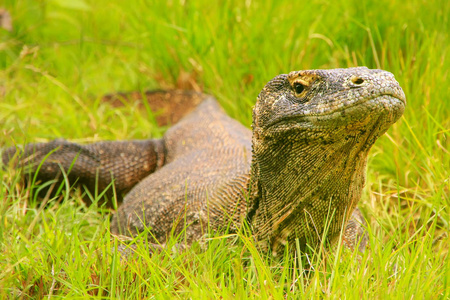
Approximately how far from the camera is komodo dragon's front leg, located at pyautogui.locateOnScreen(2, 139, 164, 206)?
4.48 m

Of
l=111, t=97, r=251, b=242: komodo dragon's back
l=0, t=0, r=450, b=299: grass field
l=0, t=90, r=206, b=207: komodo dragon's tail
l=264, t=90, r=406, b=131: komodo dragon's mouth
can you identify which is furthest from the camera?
l=0, t=90, r=206, b=207: komodo dragon's tail

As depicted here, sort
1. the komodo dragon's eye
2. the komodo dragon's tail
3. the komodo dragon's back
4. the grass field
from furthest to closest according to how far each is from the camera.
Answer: the komodo dragon's tail < the komodo dragon's back < the komodo dragon's eye < the grass field

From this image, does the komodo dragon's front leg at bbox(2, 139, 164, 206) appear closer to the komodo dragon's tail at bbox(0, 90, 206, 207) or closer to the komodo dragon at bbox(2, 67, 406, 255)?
the komodo dragon's tail at bbox(0, 90, 206, 207)

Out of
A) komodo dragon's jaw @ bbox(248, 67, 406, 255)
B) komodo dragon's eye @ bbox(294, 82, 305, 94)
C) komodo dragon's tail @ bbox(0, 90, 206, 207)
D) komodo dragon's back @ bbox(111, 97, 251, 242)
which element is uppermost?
komodo dragon's eye @ bbox(294, 82, 305, 94)

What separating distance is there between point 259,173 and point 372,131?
66 cm

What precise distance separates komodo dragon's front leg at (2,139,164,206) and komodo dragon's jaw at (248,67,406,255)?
6.91 ft

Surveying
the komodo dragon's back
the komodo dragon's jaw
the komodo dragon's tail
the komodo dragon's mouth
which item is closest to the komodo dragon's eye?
the komodo dragon's jaw

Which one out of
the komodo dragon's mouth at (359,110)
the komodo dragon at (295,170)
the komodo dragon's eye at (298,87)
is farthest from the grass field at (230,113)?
the komodo dragon's eye at (298,87)

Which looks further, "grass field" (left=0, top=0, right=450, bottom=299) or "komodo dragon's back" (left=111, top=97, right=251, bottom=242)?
"komodo dragon's back" (left=111, top=97, right=251, bottom=242)

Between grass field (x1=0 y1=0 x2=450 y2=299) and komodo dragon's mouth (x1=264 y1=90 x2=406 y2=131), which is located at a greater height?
komodo dragon's mouth (x1=264 y1=90 x2=406 y2=131)

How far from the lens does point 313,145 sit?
241 cm

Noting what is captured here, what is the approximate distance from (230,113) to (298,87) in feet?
8.93

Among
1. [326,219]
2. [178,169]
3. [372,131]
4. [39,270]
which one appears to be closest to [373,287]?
[326,219]

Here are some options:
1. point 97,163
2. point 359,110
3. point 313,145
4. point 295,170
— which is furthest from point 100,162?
point 359,110
